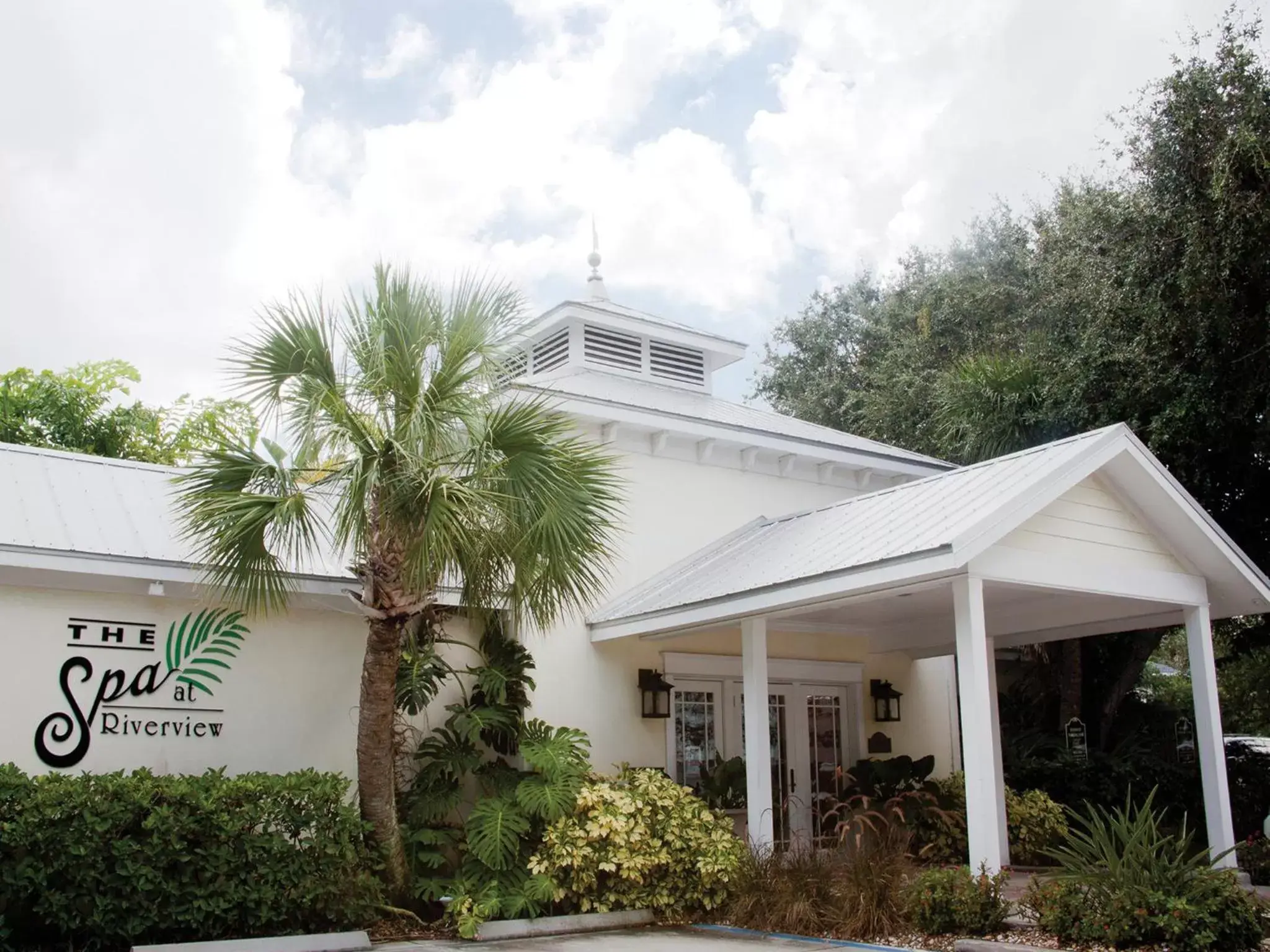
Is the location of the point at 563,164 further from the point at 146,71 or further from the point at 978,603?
the point at 978,603

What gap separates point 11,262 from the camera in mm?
27641

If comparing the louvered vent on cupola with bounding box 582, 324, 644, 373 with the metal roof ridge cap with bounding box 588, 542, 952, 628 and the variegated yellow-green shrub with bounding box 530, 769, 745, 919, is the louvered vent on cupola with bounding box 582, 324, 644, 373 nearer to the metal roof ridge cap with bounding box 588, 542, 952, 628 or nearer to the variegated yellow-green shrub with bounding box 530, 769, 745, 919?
the metal roof ridge cap with bounding box 588, 542, 952, 628

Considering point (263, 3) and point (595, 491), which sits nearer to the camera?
point (595, 491)

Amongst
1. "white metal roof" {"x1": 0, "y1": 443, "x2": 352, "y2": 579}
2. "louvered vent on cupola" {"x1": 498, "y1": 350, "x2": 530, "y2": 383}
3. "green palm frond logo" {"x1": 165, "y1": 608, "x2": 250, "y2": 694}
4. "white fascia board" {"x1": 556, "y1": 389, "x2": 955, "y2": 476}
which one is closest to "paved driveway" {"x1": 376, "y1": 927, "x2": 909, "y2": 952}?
"green palm frond logo" {"x1": 165, "y1": 608, "x2": 250, "y2": 694}

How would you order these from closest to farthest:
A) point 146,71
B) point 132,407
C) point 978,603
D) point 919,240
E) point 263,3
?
point 978,603 < point 263,3 < point 146,71 < point 132,407 < point 919,240

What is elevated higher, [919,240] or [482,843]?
[919,240]

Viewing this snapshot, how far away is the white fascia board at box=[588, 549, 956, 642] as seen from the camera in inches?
331

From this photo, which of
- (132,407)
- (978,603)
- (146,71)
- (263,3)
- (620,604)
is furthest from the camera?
(132,407)

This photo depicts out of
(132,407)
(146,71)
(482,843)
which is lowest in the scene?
(482,843)

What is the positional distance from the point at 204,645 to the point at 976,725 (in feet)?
22.1

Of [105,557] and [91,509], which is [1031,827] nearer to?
[105,557]

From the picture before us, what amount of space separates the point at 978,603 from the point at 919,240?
22353mm

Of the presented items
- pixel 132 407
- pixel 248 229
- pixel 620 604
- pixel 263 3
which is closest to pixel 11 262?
pixel 132 407

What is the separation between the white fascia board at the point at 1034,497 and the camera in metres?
8.23
